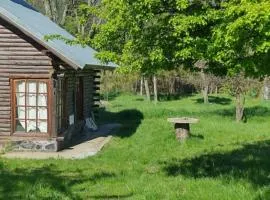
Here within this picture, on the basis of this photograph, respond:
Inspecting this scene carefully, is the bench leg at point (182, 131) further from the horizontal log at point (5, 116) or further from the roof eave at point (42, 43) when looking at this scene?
the horizontal log at point (5, 116)

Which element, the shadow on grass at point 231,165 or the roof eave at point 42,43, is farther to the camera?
the roof eave at point 42,43

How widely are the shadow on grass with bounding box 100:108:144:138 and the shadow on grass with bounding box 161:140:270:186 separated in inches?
297

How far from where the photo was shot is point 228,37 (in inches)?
311

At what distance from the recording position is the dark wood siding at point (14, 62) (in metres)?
17.3

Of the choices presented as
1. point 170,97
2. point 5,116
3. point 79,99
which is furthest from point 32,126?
point 170,97

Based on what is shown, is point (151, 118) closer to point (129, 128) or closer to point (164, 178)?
point (129, 128)

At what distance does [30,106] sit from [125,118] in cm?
1040

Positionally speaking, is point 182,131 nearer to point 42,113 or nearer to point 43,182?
point 42,113

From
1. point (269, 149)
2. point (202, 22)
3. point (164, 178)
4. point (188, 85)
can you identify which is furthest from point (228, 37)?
point (188, 85)

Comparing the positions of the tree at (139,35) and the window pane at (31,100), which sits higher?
the tree at (139,35)

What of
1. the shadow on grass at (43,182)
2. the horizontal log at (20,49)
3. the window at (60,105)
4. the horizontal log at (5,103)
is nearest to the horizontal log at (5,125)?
the horizontal log at (5,103)

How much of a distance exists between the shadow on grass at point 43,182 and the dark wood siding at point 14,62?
13.2 ft

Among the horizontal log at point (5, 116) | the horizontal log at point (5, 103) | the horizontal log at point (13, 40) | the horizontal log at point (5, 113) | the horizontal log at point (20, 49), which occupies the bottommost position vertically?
the horizontal log at point (5, 116)

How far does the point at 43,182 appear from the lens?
1089cm
